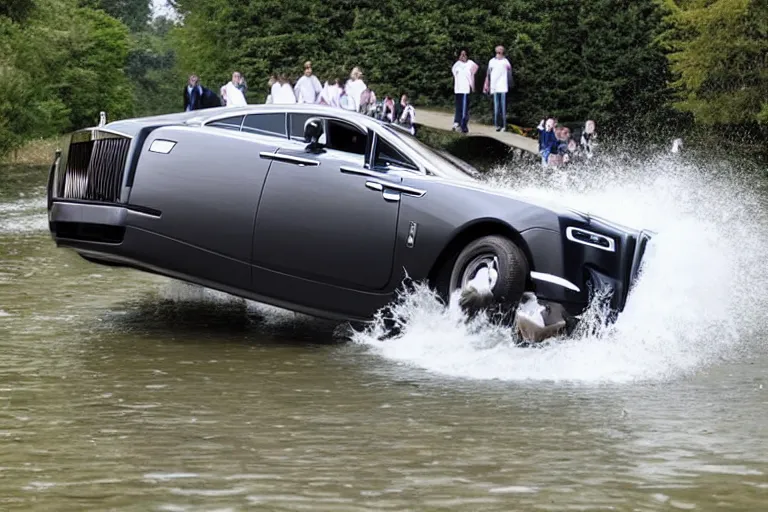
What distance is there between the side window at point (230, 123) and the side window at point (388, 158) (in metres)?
1.04

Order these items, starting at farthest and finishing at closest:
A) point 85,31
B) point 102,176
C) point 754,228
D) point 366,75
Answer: point 85,31
point 366,75
point 754,228
point 102,176

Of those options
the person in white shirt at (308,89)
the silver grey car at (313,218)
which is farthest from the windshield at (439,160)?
the person in white shirt at (308,89)

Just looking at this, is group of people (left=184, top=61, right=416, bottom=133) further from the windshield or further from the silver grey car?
the silver grey car

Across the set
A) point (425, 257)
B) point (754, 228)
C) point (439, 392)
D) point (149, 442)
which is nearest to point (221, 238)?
point (425, 257)

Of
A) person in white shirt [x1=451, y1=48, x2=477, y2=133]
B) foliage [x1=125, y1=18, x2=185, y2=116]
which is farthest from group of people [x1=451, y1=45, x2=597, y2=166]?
foliage [x1=125, y1=18, x2=185, y2=116]

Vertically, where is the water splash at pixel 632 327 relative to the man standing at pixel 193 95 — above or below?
below

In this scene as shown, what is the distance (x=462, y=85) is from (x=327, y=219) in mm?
25250

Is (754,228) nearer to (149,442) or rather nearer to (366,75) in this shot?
(149,442)

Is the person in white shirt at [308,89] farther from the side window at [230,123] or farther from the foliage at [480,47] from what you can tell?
the side window at [230,123]

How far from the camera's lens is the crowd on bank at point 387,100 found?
29.0 metres

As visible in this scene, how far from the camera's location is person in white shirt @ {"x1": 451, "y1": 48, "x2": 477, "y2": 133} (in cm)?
3403

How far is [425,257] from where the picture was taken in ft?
29.9

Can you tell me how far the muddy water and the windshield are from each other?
1266mm

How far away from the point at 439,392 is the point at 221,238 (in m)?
2.42
